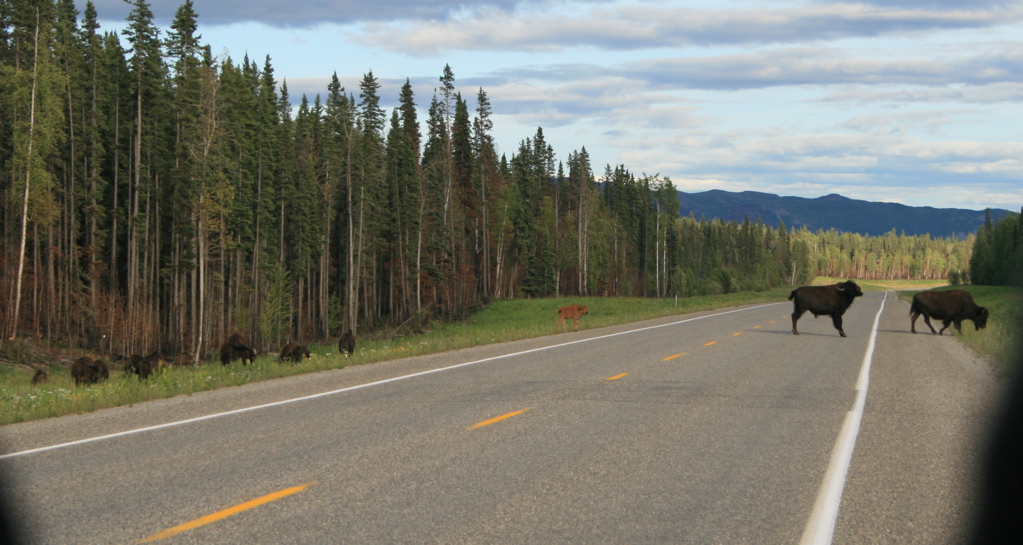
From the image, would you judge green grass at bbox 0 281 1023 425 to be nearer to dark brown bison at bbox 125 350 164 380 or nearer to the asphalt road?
dark brown bison at bbox 125 350 164 380

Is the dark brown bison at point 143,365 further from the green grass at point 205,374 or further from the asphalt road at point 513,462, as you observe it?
the asphalt road at point 513,462

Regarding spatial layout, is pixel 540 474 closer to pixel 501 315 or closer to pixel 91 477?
pixel 91 477

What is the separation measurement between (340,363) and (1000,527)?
50.7ft

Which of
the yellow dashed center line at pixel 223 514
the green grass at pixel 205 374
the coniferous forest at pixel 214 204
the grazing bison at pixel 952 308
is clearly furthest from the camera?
the coniferous forest at pixel 214 204

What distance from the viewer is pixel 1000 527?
7.41ft

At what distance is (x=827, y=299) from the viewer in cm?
2594

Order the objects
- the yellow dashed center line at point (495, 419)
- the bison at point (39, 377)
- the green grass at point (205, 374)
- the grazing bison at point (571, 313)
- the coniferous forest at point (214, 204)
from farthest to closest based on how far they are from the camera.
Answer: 1. the coniferous forest at point (214, 204)
2. the grazing bison at point (571, 313)
3. the bison at point (39, 377)
4. the green grass at point (205, 374)
5. the yellow dashed center line at point (495, 419)

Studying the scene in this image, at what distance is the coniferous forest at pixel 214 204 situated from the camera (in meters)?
43.0

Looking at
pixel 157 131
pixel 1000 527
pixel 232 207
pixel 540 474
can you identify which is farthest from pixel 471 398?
pixel 157 131

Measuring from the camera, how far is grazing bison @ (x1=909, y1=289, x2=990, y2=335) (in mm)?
26328

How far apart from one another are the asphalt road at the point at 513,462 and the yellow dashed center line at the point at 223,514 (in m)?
0.02

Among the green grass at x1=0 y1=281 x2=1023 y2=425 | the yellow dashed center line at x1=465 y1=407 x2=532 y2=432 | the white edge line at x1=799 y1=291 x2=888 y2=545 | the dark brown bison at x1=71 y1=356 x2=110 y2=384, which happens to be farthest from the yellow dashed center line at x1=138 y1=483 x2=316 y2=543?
the dark brown bison at x1=71 y1=356 x2=110 y2=384

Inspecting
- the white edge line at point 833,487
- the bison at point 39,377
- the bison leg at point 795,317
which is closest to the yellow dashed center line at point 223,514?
the white edge line at point 833,487

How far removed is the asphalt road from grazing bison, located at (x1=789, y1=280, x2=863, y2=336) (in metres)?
11.5
